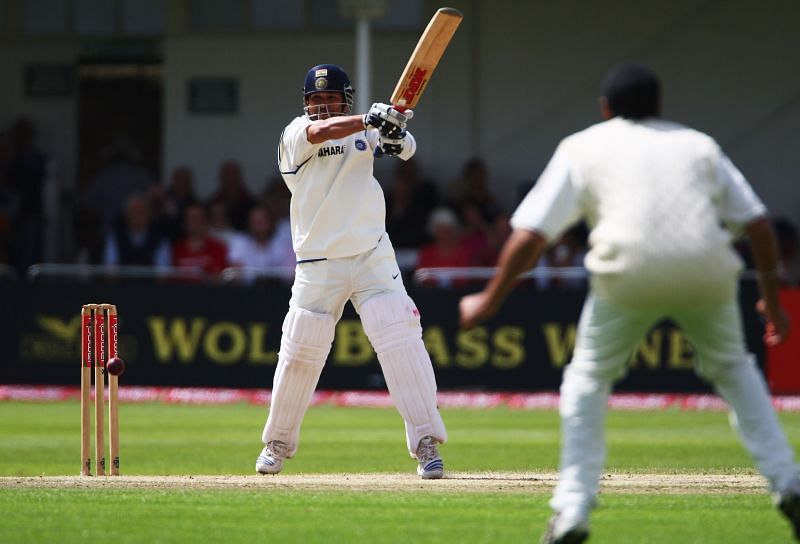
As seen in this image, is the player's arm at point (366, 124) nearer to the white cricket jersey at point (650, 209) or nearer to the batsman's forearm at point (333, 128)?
the batsman's forearm at point (333, 128)

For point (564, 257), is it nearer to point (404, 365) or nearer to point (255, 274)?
point (255, 274)

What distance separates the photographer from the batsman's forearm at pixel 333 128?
7566mm

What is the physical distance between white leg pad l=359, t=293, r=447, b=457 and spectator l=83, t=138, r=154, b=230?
11969mm

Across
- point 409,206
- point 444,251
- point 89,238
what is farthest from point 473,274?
point 89,238

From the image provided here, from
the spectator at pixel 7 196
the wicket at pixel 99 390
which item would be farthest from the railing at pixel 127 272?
the wicket at pixel 99 390

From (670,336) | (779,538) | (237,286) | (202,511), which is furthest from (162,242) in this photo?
(779,538)

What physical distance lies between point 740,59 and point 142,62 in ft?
24.0

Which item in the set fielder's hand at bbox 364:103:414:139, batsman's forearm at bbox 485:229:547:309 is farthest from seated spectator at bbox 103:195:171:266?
batsman's forearm at bbox 485:229:547:309

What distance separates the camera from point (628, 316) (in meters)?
5.35

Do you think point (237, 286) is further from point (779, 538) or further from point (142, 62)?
point (779, 538)

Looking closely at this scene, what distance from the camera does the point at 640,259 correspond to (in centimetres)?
524

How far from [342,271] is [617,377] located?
110 inches

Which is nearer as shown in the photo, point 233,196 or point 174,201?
point 174,201

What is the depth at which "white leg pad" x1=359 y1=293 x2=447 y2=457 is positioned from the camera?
793 centimetres
